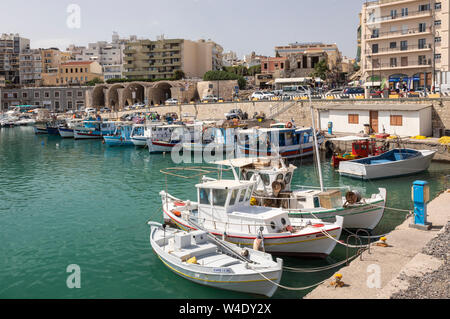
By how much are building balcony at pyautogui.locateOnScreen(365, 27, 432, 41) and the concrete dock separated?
43.9 meters

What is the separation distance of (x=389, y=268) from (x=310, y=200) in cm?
610

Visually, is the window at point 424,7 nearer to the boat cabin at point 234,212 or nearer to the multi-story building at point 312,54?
the multi-story building at point 312,54

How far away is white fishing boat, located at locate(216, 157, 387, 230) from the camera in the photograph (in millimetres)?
16266

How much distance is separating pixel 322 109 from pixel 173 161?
1634 centimetres

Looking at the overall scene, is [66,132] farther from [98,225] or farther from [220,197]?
[220,197]

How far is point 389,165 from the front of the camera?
2694cm

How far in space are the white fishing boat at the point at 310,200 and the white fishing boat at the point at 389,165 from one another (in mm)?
9631

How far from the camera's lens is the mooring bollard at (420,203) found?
14.0m

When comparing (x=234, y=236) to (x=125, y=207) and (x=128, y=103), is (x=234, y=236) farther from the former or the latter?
(x=128, y=103)

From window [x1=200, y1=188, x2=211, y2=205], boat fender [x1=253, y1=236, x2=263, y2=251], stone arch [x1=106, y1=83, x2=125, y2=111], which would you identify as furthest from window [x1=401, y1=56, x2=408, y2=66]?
stone arch [x1=106, y1=83, x2=125, y2=111]

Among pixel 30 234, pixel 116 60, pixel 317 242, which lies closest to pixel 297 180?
pixel 317 242

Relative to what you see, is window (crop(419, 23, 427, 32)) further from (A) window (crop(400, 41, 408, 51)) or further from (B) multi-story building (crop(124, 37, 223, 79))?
(B) multi-story building (crop(124, 37, 223, 79))

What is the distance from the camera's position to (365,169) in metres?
26.6

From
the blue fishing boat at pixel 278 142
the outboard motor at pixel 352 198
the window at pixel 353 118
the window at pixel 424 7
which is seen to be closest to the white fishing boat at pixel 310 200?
the outboard motor at pixel 352 198
